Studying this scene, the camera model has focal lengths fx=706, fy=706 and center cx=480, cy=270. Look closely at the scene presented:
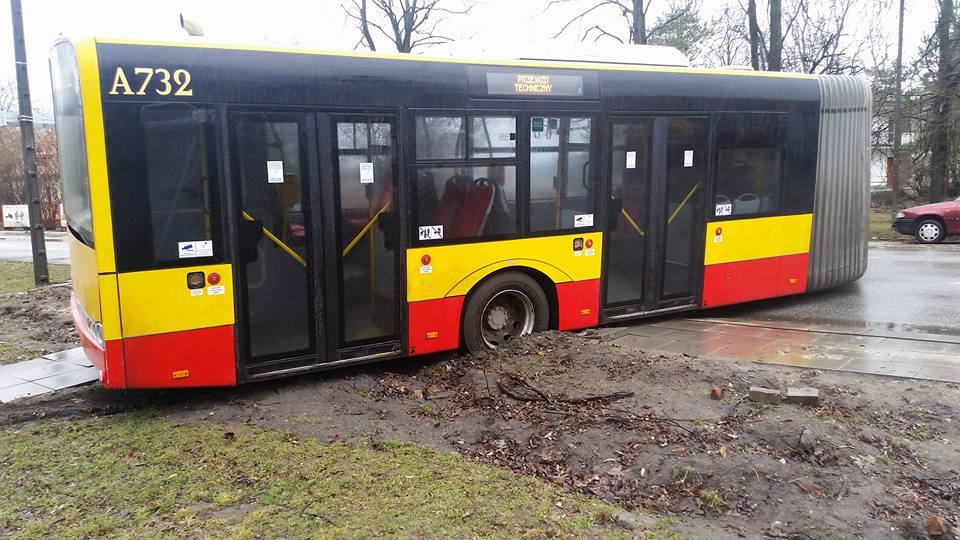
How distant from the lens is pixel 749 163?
8.95m

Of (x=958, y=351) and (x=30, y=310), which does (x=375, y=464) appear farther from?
(x=30, y=310)

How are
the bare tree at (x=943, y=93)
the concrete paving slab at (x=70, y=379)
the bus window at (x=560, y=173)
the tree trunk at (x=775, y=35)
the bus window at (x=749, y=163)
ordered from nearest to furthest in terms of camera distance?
the concrete paving slab at (x=70, y=379) → the bus window at (x=560, y=173) → the bus window at (x=749, y=163) → the tree trunk at (x=775, y=35) → the bare tree at (x=943, y=93)

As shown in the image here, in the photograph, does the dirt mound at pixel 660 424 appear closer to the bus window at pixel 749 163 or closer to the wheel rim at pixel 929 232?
the bus window at pixel 749 163

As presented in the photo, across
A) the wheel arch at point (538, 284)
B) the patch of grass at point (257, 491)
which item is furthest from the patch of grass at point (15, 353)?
the wheel arch at point (538, 284)

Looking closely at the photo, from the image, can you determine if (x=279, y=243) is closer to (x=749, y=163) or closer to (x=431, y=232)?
(x=431, y=232)

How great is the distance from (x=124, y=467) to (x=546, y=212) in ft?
14.9

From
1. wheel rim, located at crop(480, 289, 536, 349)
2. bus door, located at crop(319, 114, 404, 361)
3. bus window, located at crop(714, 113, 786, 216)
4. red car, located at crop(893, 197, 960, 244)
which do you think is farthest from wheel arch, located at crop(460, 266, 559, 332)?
red car, located at crop(893, 197, 960, 244)

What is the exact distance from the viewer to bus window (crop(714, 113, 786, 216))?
8.74m

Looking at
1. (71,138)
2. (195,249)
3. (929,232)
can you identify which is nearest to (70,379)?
(195,249)

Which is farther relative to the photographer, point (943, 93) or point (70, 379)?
point (943, 93)

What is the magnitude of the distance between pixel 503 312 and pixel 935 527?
4554 millimetres

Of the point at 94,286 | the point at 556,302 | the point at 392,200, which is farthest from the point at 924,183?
the point at 94,286

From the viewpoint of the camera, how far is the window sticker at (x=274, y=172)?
5.88 metres

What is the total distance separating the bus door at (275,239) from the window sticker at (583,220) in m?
2.93
